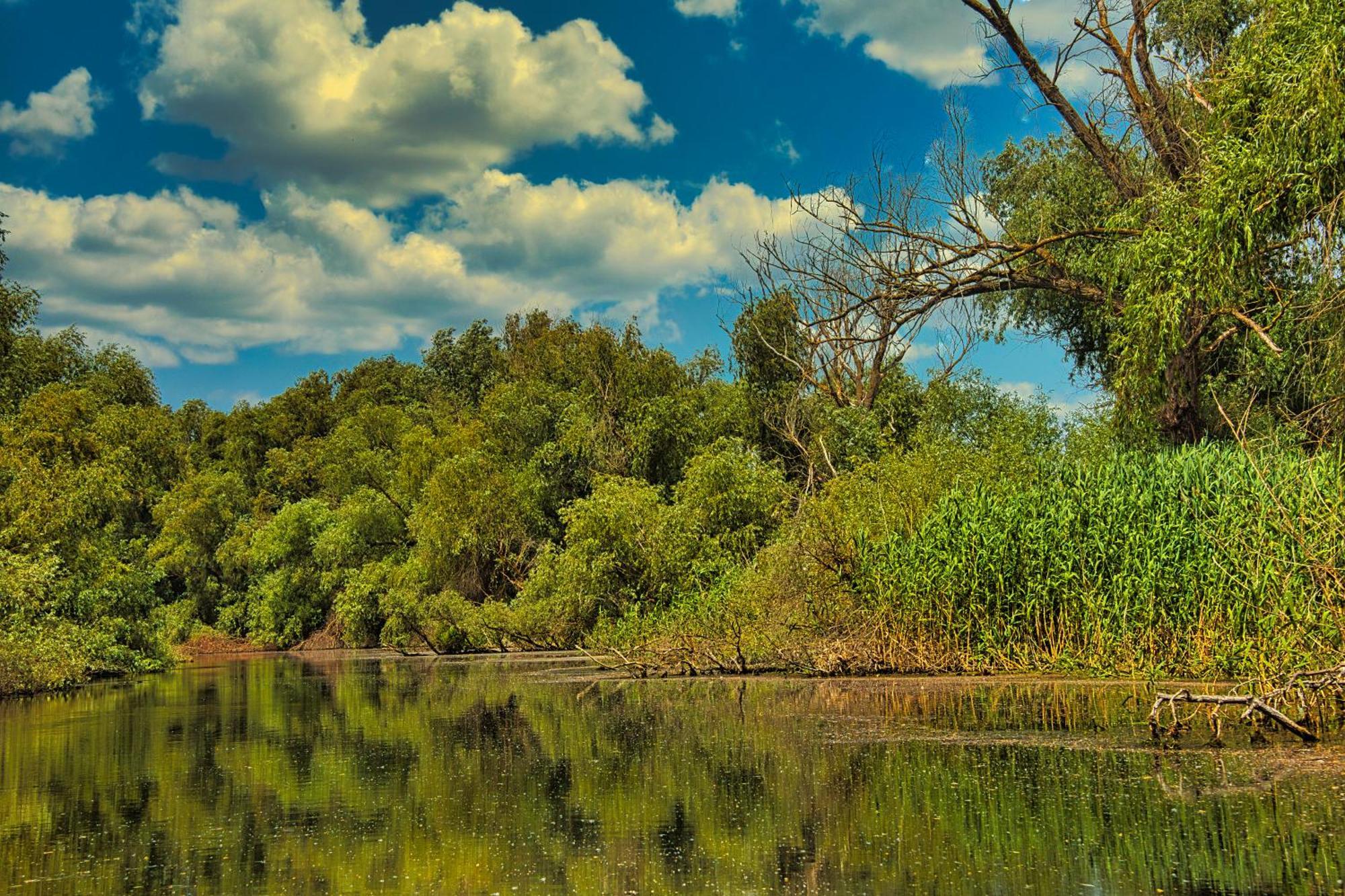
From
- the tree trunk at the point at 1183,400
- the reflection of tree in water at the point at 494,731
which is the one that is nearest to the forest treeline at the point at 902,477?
the tree trunk at the point at 1183,400

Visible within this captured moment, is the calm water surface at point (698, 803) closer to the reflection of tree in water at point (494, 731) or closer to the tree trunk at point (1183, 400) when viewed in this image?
the reflection of tree in water at point (494, 731)

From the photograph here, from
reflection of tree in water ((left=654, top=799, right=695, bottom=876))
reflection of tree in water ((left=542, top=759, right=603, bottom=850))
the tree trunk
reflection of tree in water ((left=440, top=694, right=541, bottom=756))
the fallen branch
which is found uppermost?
the tree trunk

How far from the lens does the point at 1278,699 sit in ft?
33.7

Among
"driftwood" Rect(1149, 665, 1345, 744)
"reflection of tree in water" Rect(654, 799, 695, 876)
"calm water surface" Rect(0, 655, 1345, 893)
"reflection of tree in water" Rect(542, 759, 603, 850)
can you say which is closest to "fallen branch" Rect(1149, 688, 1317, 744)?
"driftwood" Rect(1149, 665, 1345, 744)

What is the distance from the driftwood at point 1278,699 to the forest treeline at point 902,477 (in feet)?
3.04

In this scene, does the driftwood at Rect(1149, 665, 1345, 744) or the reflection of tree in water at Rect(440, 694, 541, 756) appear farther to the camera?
the reflection of tree in water at Rect(440, 694, 541, 756)

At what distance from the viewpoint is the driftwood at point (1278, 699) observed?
30.7 ft

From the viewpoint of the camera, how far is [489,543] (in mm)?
37344

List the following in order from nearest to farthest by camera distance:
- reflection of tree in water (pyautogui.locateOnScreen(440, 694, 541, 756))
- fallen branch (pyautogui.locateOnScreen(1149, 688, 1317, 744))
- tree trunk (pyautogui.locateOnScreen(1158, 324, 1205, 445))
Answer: fallen branch (pyautogui.locateOnScreen(1149, 688, 1317, 744)) < reflection of tree in water (pyautogui.locateOnScreen(440, 694, 541, 756)) < tree trunk (pyautogui.locateOnScreen(1158, 324, 1205, 445))

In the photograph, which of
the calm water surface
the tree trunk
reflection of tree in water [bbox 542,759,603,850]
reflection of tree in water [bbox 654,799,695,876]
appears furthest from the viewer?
the tree trunk

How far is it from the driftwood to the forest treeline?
0.93 meters

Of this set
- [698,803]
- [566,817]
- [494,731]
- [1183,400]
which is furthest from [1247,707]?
[1183,400]

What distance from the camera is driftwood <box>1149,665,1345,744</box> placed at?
9.36 m

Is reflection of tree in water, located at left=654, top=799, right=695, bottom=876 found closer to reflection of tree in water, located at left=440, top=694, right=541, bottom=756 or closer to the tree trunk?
reflection of tree in water, located at left=440, top=694, right=541, bottom=756
